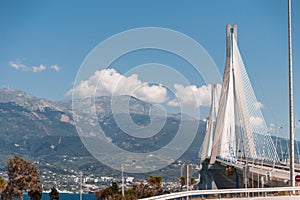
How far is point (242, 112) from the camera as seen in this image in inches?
2180

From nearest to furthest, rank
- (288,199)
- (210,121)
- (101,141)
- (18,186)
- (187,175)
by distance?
(187,175) → (288,199) → (18,186) → (210,121) → (101,141)

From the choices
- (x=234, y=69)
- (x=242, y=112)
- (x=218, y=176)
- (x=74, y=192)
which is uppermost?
(x=234, y=69)

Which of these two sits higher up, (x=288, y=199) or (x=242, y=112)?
(x=242, y=112)

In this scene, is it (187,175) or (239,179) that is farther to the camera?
(239,179)

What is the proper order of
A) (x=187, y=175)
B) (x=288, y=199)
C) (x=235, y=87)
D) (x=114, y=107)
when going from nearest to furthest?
(x=187, y=175) → (x=288, y=199) → (x=114, y=107) → (x=235, y=87)

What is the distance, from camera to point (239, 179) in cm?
5575

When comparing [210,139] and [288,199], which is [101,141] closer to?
[210,139]

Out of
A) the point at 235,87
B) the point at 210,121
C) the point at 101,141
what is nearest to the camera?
the point at 235,87

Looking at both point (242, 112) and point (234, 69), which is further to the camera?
point (234, 69)

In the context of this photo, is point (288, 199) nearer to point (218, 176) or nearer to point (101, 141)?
point (218, 176)

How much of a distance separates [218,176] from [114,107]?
72.1ft

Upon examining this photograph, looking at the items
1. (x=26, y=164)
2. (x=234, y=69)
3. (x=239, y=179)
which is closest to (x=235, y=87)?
(x=234, y=69)

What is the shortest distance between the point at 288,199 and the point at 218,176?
40.8m

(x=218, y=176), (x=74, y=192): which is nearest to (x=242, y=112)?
(x=218, y=176)
